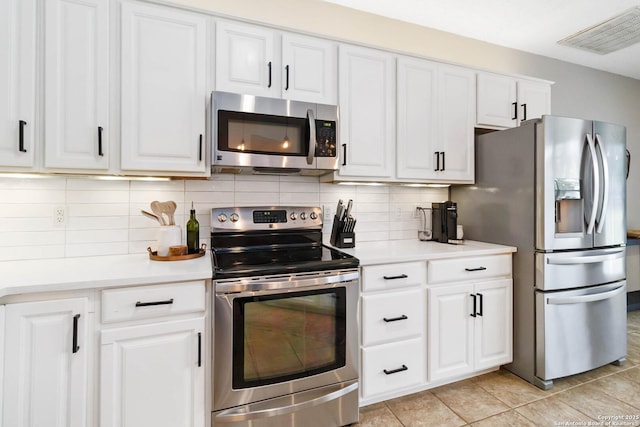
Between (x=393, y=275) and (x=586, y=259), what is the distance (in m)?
1.39

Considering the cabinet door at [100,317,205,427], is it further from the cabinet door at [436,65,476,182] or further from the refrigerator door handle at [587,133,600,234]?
the refrigerator door handle at [587,133,600,234]

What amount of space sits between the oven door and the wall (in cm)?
156

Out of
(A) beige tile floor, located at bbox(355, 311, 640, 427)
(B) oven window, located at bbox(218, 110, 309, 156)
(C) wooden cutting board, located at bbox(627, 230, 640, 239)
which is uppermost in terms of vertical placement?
(B) oven window, located at bbox(218, 110, 309, 156)

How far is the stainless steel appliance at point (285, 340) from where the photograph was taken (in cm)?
148

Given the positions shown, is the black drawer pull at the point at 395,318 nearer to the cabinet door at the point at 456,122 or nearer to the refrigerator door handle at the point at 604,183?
the cabinet door at the point at 456,122

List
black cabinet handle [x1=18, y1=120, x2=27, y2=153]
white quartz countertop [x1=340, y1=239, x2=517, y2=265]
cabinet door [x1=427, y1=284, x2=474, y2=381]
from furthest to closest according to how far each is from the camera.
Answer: cabinet door [x1=427, y1=284, x2=474, y2=381] < white quartz countertop [x1=340, y1=239, x2=517, y2=265] < black cabinet handle [x1=18, y1=120, x2=27, y2=153]

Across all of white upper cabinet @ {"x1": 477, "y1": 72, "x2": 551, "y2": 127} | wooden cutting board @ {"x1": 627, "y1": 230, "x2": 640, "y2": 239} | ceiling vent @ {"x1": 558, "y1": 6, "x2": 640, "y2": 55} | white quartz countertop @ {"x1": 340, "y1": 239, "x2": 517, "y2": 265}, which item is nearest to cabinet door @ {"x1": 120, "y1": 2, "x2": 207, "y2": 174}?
white quartz countertop @ {"x1": 340, "y1": 239, "x2": 517, "y2": 265}

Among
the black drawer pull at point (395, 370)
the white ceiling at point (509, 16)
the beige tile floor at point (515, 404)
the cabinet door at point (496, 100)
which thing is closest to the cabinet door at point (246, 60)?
the white ceiling at point (509, 16)

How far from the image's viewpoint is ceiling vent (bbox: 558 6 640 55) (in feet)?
8.38

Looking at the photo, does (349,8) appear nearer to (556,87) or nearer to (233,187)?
(233,187)

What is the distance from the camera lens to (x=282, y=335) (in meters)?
1.58

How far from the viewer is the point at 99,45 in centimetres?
160

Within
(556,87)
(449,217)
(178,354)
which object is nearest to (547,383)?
(449,217)

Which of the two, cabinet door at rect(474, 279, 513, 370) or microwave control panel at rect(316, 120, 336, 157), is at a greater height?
microwave control panel at rect(316, 120, 336, 157)
